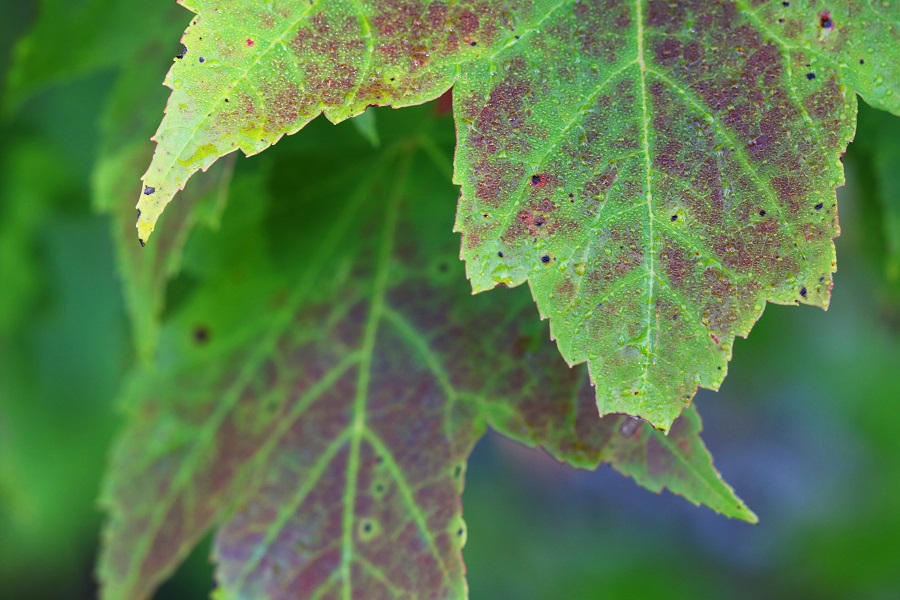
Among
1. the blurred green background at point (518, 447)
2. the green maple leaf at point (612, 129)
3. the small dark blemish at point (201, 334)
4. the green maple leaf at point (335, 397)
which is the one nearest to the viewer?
the green maple leaf at point (612, 129)

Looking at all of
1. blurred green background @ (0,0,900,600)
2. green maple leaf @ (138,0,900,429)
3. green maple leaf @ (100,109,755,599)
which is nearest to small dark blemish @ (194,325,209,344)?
green maple leaf @ (100,109,755,599)

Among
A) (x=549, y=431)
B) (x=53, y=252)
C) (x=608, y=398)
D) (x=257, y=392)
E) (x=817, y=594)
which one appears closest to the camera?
(x=608, y=398)

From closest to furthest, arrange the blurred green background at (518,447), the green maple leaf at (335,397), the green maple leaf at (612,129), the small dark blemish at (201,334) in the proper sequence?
the green maple leaf at (612,129) → the green maple leaf at (335,397) → the small dark blemish at (201,334) → the blurred green background at (518,447)

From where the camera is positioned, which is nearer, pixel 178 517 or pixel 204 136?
pixel 204 136

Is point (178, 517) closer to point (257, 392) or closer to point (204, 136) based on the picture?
point (257, 392)

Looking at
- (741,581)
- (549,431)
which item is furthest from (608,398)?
(741,581)

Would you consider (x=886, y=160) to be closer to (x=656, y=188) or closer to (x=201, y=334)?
(x=656, y=188)

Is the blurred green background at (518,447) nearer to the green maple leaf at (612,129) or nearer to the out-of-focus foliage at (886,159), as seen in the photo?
the out-of-focus foliage at (886,159)

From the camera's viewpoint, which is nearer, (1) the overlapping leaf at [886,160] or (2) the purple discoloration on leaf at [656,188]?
(2) the purple discoloration on leaf at [656,188]

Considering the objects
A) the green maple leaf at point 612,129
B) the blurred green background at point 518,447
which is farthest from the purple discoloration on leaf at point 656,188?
the blurred green background at point 518,447
